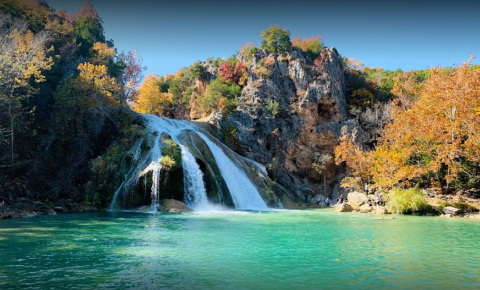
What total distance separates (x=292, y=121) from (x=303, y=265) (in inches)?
1339

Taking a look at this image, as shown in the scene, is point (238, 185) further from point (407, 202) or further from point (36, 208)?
point (36, 208)

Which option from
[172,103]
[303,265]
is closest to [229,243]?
[303,265]

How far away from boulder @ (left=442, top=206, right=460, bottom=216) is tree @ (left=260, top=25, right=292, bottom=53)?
104 feet

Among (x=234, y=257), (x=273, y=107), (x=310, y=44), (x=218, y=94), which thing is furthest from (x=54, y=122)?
(x=310, y=44)

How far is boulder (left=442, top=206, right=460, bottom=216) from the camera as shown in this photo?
72.5 feet

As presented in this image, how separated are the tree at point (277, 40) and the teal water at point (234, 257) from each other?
3661cm

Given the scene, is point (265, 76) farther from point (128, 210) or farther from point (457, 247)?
point (457, 247)

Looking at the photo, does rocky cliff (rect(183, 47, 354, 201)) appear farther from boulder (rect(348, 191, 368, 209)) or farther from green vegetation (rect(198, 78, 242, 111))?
boulder (rect(348, 191, 368, 209))

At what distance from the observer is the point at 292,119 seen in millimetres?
42062

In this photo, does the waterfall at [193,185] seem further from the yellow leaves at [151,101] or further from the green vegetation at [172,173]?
the yellow leaves at [151,101]

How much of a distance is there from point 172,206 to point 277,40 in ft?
107

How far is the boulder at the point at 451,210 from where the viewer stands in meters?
22.1

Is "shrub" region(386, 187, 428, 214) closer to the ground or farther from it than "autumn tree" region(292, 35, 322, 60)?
closer to the ground

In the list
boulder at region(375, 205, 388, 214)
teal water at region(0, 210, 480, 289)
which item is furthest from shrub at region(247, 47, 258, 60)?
teal water at region(0, 210, 480, 289)
